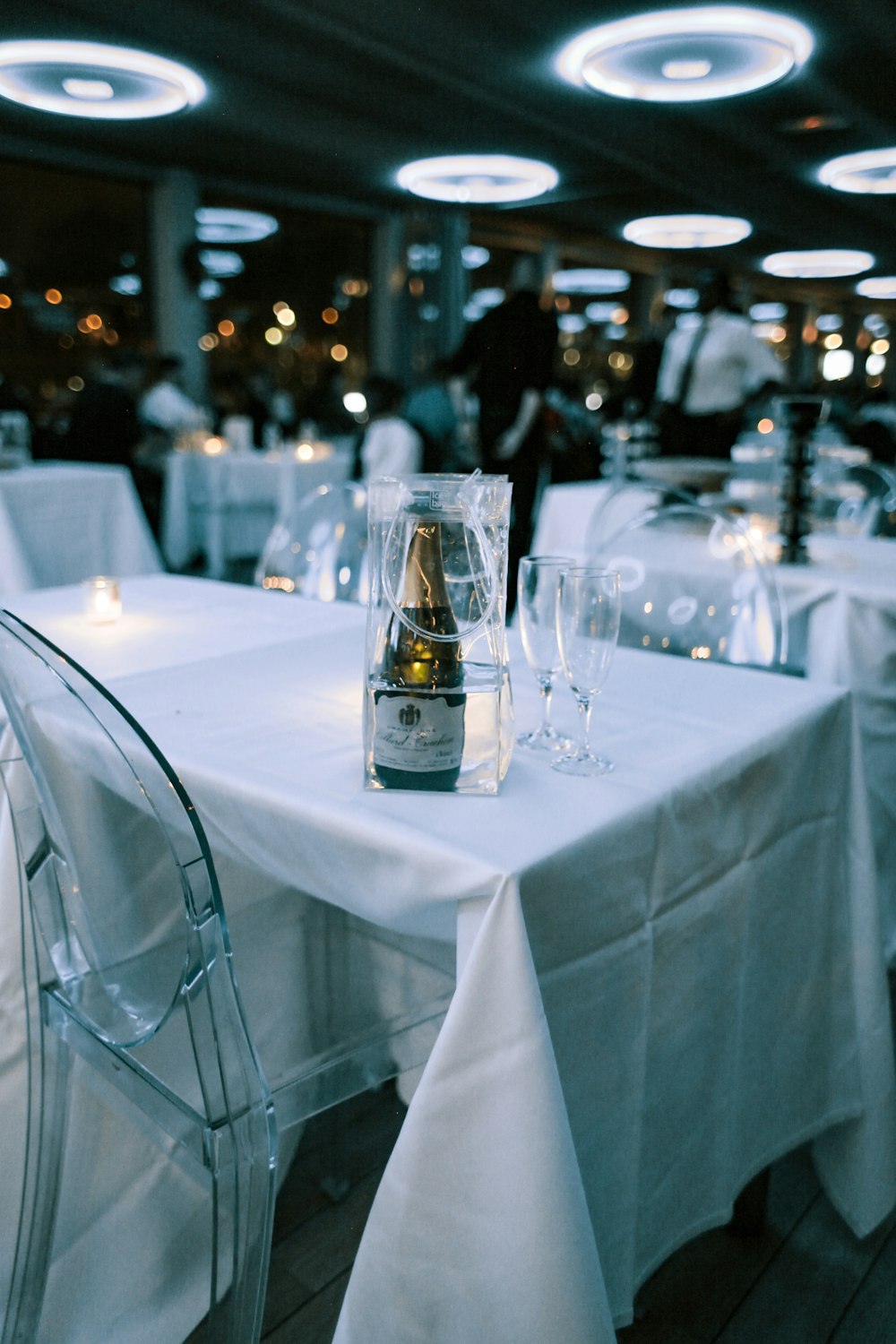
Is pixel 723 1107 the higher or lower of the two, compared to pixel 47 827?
lower

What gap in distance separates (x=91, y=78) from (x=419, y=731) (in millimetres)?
4163

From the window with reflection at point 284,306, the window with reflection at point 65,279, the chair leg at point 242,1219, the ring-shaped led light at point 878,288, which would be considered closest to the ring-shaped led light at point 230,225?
the window with reflection at point 284,306

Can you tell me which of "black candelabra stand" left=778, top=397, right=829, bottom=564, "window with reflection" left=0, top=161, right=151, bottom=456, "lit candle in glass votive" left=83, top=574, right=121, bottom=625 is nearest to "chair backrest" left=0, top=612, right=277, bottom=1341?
"lit candle in glass votive" left=83, top=574, right=121, bottom=625

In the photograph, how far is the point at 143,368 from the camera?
5.77m

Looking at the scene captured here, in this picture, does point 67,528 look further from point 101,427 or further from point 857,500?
point 857,500

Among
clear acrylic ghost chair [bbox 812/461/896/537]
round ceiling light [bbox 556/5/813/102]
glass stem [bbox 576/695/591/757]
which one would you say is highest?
round ceiling light [bbox 556/5/813/102]

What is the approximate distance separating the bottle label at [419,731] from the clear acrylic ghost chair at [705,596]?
2.51 ft

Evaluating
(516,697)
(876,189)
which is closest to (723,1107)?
(516,697)

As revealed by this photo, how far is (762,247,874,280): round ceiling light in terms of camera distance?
419 inches

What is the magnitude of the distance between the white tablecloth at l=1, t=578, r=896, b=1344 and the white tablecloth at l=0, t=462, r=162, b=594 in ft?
6.63

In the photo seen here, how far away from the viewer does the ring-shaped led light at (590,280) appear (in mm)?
11133

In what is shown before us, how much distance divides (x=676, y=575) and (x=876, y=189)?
7.27m

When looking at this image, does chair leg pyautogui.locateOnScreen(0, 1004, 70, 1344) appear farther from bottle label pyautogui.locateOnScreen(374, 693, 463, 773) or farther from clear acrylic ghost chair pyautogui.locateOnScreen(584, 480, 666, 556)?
clear acrylic ghost chair pyautogui.locateOnScreen(584, 480, 666, 556)

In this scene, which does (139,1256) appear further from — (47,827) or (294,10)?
(294,10)
